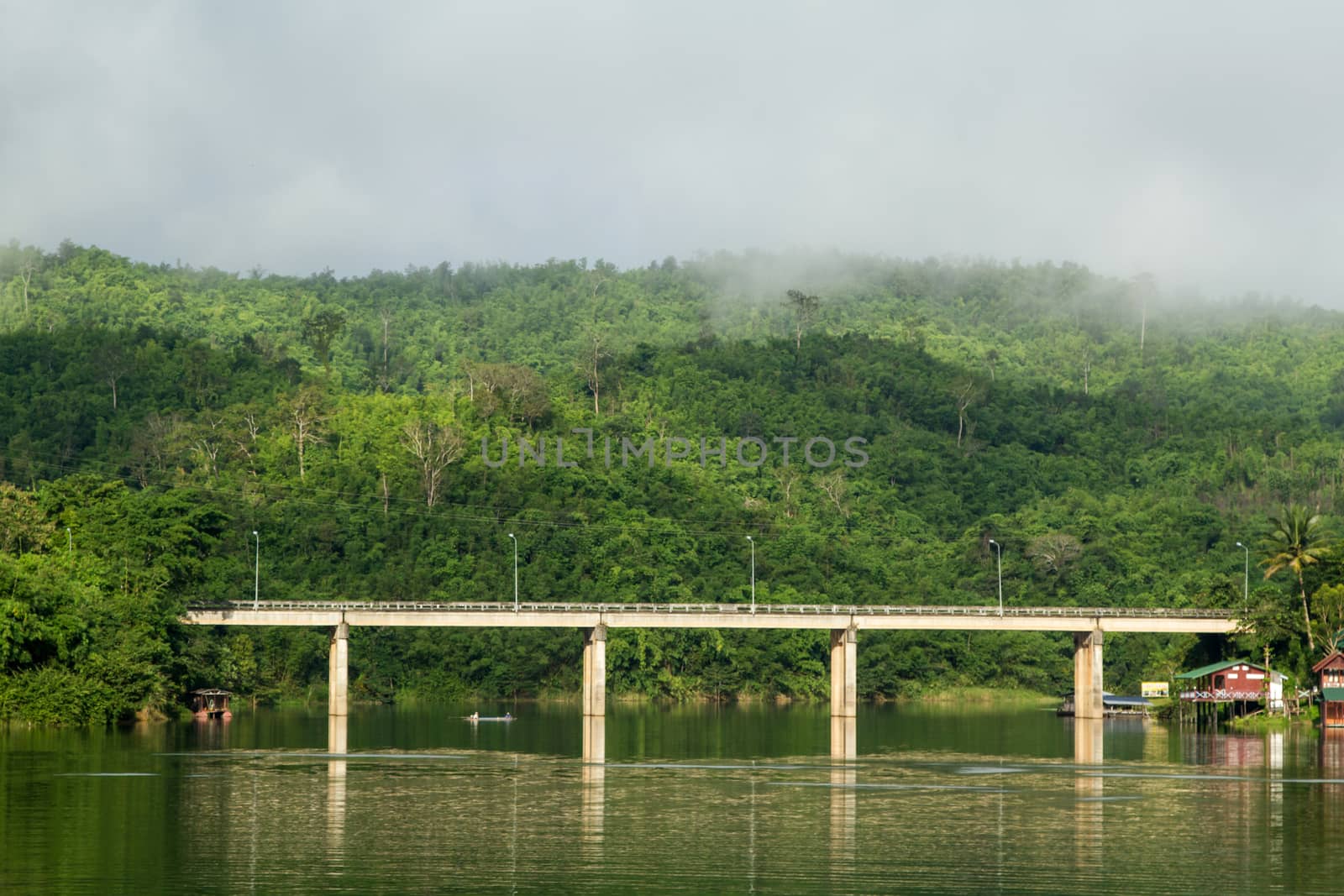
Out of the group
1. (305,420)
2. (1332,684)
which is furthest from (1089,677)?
(305,420)

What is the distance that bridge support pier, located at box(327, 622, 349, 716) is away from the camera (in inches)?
4729

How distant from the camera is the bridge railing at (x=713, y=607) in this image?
397ft

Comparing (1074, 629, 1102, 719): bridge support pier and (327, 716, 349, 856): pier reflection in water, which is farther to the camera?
(1074, 629, 1102, 719): bridge support pier

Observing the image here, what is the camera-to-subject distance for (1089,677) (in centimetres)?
12850

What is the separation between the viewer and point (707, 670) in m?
158

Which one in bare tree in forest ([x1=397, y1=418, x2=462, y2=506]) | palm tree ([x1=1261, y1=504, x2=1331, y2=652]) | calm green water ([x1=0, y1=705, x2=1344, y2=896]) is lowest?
calm green water ([x1=0, y1=705, x2=1344, y2=896])

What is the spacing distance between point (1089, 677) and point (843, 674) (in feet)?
59.5

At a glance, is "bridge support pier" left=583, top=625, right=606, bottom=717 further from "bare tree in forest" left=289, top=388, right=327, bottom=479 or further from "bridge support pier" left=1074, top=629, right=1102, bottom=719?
"bare tree in forest" left=289, top=388, right=327, bottom=479

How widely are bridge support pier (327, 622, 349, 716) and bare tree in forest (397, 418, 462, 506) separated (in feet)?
161

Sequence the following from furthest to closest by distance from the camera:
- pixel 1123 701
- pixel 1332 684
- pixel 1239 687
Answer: pixel 1123 701 → pixel 1239 687 → pixel 1332 684

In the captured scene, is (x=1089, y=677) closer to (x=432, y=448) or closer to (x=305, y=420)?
(x=432, y=448)

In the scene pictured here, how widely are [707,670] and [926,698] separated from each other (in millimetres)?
20372

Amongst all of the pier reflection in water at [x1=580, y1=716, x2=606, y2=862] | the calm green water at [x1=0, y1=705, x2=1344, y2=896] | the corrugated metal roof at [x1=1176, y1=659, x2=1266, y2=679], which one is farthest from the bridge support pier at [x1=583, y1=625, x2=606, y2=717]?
the corrugated metal roof at [x1=1176, y1=659, x2=1266, y2=679]

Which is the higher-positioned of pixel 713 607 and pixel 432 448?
pixel 432 448
